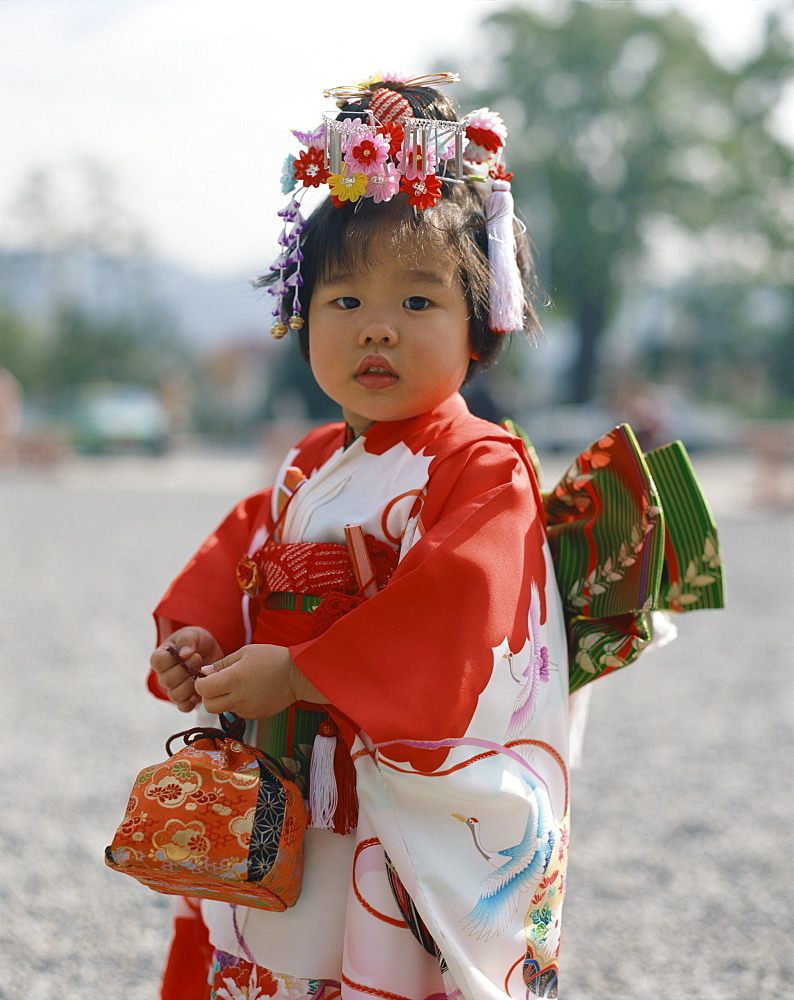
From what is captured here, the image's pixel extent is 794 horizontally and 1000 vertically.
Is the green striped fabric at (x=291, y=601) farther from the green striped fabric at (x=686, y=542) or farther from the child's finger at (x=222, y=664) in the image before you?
the green striped fabric at (x=686, y=542)

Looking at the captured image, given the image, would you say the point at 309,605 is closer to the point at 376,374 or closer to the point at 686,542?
the point at 376,374

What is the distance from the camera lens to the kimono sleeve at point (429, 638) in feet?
4.14

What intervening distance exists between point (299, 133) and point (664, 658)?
4.05 meters

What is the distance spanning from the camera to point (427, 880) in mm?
1278

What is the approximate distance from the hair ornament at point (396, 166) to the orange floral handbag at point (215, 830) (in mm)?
671

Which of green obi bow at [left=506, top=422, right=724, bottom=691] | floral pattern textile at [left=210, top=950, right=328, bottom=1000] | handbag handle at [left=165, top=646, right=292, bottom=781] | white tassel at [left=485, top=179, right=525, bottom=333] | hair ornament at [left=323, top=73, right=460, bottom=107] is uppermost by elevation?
hair ornament at [left=323, top=73, right=460, bottom=107]

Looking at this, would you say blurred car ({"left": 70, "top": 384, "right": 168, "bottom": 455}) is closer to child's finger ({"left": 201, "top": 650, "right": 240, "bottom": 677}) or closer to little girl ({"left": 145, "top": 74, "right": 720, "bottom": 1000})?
little girl ({"left": 145, "top": 74, "right": 720, "bottom": 1000})

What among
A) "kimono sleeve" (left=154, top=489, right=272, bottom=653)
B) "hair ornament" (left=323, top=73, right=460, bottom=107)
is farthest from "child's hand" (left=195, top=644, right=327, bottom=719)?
"hair ornament" (left=323, top=73, right=460, bottom=107)

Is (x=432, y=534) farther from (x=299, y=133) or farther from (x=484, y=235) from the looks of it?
(x=299, y=133)

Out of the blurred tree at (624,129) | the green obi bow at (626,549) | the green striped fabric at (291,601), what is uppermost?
the blurred tree at (624,129)

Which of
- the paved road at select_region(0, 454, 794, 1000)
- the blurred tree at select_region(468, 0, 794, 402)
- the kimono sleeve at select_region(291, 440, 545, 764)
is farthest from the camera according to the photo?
the blurred tree at select_region(468, 0, 794, 402)

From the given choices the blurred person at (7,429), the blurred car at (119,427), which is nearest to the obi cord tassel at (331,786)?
the blurred person at (7,429)

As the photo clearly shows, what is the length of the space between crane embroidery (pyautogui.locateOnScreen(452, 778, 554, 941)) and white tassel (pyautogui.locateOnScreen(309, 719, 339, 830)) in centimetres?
20

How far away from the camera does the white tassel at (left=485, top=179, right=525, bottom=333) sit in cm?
147
